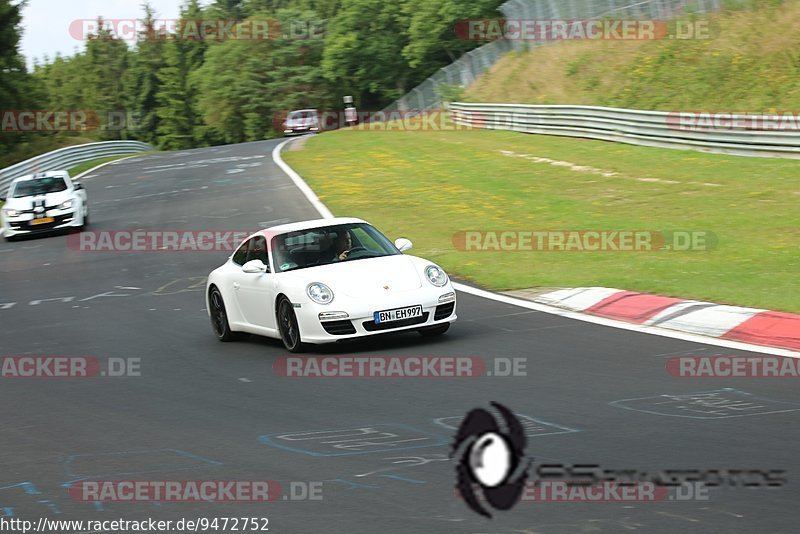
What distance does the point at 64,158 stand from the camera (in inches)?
1860

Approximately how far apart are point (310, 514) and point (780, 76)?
106ft

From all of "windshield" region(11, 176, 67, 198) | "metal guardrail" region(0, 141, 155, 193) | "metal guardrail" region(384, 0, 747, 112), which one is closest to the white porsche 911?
"windshield" region(11, 176, 67, 198)

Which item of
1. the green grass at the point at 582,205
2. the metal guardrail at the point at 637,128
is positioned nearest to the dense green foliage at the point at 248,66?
the metal guardrail at the point at 637,128

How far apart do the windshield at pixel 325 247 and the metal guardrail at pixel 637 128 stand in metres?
16.1

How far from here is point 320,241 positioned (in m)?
12.3

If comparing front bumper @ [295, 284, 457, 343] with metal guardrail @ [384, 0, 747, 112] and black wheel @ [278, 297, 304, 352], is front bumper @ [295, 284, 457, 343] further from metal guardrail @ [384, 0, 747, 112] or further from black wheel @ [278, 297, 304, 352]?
metal guardrail @ [384, 0, 747, 112]

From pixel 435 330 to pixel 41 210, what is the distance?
56.2ft

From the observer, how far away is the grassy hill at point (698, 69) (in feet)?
117

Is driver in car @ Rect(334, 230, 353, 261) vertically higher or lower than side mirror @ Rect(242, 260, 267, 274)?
higher

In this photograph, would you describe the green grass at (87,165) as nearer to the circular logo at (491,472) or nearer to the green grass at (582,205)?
the green grass at (582,205)

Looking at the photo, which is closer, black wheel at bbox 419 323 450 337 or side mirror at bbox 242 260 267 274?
black wheel at bbox 419 323 450 337

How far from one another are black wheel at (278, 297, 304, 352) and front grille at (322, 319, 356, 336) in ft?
1.18

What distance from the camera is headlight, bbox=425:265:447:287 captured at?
11.6 metres

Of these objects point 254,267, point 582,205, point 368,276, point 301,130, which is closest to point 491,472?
point 368,276
